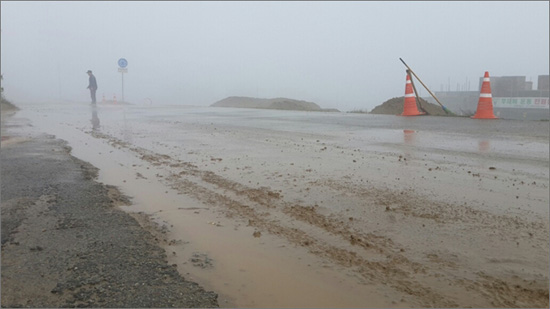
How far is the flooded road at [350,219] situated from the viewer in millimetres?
2410

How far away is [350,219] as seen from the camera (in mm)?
3525

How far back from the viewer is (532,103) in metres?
12.3

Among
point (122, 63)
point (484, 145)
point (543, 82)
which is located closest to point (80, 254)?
point (484, 145)

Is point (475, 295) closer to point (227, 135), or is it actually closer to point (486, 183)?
point (486, 183)

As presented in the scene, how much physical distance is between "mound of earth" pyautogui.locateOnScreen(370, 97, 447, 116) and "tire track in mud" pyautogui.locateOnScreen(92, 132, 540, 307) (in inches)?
504

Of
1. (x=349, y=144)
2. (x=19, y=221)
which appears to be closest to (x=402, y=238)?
(x=19, y=221)

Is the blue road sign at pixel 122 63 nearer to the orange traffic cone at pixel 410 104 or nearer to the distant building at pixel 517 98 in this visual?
the orange traffic cone at pixel 410 104

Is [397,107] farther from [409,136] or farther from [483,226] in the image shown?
[483,226]

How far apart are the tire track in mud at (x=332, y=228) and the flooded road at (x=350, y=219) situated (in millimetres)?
12

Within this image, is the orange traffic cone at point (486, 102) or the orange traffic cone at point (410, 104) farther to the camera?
the orange traffic cone at point (410, 104)

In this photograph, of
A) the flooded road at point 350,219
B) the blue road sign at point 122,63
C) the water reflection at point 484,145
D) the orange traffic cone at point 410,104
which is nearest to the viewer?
the flooded road at point 350,219

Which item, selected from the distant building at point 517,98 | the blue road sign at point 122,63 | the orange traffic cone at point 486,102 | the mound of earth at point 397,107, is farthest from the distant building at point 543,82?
the blue road sign at point 122,63

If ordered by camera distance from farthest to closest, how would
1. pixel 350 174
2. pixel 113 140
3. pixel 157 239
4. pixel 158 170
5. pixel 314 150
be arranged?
pixel 113 140, pixel 314 150, pixel 158 170, pixel 350 174, pixel 157 239

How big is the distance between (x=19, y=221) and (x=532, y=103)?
13398 millimetres
